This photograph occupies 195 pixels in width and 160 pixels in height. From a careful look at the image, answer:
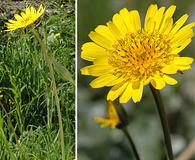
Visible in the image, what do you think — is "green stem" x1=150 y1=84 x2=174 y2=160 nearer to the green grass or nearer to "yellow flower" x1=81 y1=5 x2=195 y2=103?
"yellow flower" x1=81 y1=5 x2=195 y2=103

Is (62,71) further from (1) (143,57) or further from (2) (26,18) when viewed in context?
(1) (143,57)

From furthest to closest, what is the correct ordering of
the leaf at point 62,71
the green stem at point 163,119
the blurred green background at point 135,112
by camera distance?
the leaf at point 62,71
the blurred green background at point 135,112
the green stem at point 163,119

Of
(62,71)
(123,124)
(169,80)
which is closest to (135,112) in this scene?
(123,124)

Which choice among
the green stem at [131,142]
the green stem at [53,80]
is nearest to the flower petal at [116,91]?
the green stem at [131,142]

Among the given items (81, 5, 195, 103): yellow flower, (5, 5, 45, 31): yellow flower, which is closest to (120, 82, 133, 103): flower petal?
(81, 5, 195, 103): yellow flower

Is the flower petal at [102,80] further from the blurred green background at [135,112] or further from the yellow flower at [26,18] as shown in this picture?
the yellow flower at [26,18]

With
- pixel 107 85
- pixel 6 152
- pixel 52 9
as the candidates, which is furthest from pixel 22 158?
pixel 52 9
